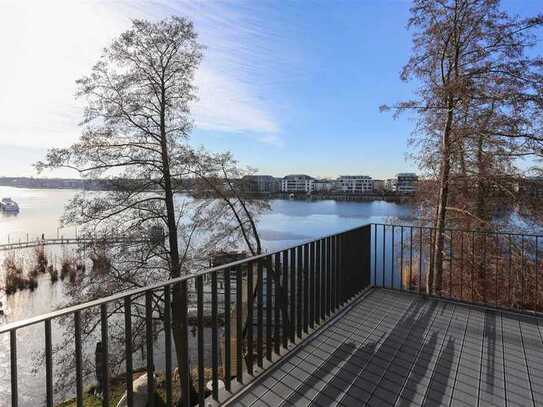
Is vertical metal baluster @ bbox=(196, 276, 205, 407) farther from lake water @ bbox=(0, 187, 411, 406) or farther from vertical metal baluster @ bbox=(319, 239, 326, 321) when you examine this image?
vertical metal baluster @ bbox=(319, 239, 326, 321)

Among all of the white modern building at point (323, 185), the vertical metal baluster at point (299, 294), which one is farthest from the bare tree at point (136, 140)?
the white modern building at point (323, 185)

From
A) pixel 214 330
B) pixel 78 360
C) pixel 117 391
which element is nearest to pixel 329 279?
pixel 214 330

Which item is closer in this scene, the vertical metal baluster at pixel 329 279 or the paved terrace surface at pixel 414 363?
the paved terrace surface at pixel 414 363

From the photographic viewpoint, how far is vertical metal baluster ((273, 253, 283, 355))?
255cm

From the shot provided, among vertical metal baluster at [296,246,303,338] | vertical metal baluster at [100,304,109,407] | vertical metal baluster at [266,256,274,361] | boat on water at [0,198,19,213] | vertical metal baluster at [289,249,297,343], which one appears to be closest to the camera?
vertical metal baluster at [100,304,109,407]

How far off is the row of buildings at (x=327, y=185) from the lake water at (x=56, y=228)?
605mm

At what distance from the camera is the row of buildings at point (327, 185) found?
902 centimetres

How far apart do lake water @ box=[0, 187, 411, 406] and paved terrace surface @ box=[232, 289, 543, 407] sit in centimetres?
176

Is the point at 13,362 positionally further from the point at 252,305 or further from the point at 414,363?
the point at 414,363

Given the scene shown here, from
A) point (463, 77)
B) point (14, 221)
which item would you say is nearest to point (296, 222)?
point (463, 77)

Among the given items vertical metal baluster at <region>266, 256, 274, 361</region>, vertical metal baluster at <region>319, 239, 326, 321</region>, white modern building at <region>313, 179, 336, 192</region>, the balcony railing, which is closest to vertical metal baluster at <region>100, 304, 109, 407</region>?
the balcony railing

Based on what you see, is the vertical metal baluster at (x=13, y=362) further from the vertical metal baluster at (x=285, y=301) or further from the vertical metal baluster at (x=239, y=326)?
the vertical metal baluster at (x=285, y=301)

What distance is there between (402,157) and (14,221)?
4772 cm

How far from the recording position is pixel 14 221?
40125 millimetres
